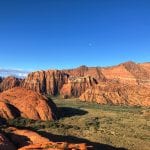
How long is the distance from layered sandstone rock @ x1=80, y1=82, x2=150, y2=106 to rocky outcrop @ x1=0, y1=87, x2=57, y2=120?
249ft

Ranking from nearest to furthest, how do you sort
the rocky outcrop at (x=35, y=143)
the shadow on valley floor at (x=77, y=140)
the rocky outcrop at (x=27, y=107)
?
the rocky outcrop at (x=35, y=143)
the shadow on valley floor at (x=77, y=140)
the rocky outcrop at (x=27, y=107)

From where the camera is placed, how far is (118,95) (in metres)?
169

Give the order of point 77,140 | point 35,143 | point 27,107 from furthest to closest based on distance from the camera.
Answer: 1. point 27,107
2. point 77,140
3. point 35,143

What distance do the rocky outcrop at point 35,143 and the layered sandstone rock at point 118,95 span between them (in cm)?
11790

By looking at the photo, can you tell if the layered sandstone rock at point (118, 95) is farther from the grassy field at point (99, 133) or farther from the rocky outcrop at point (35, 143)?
the rocky outcrop at point (35, 143)

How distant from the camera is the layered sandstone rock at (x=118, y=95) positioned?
16362cm

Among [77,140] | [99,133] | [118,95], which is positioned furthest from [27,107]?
[118,95]

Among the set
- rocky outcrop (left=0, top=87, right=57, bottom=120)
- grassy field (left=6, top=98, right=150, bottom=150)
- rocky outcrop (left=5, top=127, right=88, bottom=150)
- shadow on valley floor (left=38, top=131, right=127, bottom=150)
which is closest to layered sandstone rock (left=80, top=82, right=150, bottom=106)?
rocky outcrop (left=0, top=87, right=57, bottom=120)

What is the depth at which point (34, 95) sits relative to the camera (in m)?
91.0

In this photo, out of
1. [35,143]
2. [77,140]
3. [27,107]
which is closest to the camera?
[35,143]

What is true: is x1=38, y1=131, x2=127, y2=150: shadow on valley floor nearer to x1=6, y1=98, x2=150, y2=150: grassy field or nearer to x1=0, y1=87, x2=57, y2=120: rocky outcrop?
x1=6, y1=98, x2=150, y2=150: grassy field

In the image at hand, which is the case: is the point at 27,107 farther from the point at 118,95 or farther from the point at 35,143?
the point at 118,95

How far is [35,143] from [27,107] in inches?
1687

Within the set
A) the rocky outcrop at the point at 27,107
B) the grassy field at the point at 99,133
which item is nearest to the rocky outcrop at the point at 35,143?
the grassy field at the point at 99,133
